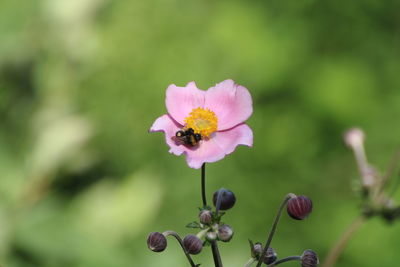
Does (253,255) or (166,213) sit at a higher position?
(166,213)

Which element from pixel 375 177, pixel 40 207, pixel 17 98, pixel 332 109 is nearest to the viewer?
pixel 375 177

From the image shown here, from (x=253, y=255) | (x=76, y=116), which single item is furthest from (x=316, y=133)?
(x=253, y=255)

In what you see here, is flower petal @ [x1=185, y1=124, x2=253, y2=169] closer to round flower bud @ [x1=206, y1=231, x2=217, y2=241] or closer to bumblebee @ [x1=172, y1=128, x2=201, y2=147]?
bumblebee @ [x1=172, y1=128, x2=201, y2=147]

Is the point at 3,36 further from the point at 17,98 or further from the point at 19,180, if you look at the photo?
the point at 19,180

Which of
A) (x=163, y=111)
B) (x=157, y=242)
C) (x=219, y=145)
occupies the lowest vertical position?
(x=157, y=242)

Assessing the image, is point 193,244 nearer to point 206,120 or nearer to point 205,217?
point 205,217

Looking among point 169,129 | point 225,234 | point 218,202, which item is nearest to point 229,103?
point 169,129

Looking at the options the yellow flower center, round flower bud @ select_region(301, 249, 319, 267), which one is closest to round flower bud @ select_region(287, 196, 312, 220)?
round flower bud @ select_region(301, 249, 319, 267)
